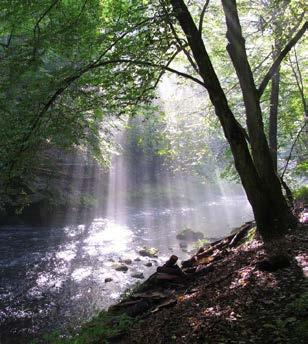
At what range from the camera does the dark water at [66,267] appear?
438 inches

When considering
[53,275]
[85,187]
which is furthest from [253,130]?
[85,187]

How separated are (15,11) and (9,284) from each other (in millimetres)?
9798

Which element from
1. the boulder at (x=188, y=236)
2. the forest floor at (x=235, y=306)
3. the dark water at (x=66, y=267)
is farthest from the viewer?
the boulder at (x=188, y=236)

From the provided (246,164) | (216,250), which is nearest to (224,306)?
(246,164)

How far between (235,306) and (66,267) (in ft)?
40.9

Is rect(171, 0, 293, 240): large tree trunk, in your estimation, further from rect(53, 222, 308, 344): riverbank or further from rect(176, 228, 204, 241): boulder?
rect(176, 228, 204, 241): boulder

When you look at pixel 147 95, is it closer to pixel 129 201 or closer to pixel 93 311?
pixel 93 311

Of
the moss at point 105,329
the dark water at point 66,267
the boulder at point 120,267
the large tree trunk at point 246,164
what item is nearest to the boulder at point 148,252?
the dark water at point 66,267

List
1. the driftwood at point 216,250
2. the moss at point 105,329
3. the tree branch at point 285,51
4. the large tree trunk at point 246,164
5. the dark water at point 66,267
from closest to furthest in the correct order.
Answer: the moss at point 105,329, the large tree trunk at point 246,164, the tree branch at point 285,51, the driftwood at point 216,250, the dark water at point 66,267

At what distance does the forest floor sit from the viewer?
4.57 meters

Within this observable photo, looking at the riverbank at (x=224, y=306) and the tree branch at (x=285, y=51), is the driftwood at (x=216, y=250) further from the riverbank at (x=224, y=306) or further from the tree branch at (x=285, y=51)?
the tree branch at (x=285, y=51)

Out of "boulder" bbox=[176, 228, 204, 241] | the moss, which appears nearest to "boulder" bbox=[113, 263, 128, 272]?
the moss

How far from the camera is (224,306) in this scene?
18.1 ft

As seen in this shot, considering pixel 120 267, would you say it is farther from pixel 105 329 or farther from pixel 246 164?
pixel 246 164
